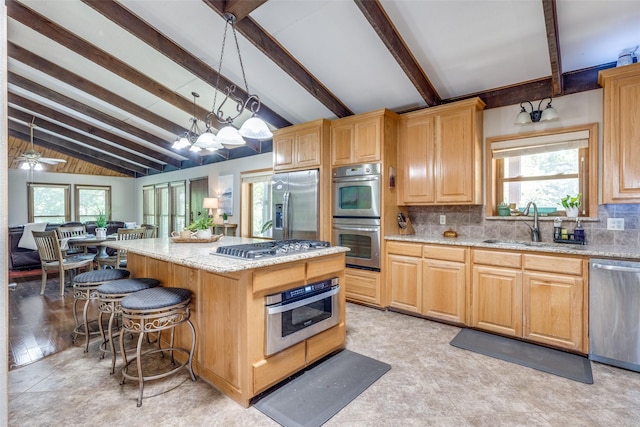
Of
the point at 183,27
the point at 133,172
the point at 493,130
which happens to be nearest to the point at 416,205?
the point at 493,130

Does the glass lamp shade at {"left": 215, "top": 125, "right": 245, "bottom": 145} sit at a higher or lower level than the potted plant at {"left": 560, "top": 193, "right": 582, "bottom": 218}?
higher

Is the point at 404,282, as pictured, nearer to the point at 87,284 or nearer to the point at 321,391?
the point at 321,391

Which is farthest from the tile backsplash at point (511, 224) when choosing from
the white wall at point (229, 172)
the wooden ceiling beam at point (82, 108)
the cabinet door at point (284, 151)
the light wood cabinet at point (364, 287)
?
the wooden ceiling beam at point (82, 108)

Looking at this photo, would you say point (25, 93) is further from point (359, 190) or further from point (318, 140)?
point (359, 190)

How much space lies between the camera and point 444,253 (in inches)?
127

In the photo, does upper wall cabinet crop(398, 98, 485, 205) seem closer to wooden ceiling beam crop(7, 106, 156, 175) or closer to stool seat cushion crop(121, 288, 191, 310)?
stool seat cushion crop(121, 288, 191, 310)

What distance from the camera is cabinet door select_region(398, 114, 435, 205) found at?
3.61 meters

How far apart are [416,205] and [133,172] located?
10165 millimetres

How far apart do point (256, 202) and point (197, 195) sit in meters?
2.42

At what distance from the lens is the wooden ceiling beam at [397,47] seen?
8.23ft

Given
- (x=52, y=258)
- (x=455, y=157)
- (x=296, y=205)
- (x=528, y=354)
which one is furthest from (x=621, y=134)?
(x=52, y=258)

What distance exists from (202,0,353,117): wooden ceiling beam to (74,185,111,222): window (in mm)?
8811

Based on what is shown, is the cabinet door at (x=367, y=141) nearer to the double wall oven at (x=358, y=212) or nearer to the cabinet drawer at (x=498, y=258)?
the double wall oven at (x=358, y=212)

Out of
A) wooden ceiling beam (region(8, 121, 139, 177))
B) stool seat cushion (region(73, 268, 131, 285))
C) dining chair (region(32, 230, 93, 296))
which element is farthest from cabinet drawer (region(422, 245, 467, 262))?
wooden ceiling beam (region(8, 121, 139, 177))
